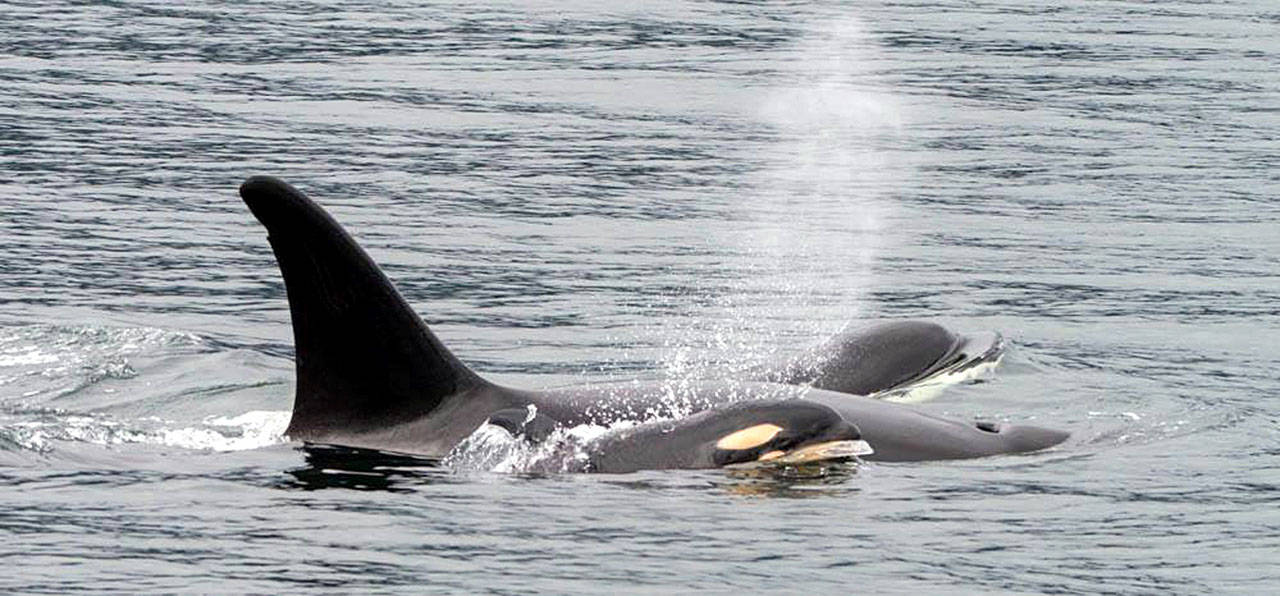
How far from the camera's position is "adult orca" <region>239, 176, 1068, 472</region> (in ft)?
44.3

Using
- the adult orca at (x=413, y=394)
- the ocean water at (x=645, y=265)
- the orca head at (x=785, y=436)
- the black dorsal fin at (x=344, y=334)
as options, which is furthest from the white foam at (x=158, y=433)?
→ the orca head at (x=785, y=436)

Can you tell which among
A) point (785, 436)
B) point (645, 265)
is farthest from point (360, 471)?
point (645, 265)

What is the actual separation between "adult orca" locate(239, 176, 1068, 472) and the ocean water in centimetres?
23

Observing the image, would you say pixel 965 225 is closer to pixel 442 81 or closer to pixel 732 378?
pixel 732 378

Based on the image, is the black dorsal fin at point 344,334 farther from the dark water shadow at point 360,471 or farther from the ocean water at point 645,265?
the ocean water at point 645,265

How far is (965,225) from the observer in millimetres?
23484

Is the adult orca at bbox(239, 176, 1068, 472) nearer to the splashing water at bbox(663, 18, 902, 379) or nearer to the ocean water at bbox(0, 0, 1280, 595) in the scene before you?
the ocean water at bbox(0, 0, 1280, 595)

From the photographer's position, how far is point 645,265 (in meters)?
21.2

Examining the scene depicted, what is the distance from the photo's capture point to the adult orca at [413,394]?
1350 centimetres

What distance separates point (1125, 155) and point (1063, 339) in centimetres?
915

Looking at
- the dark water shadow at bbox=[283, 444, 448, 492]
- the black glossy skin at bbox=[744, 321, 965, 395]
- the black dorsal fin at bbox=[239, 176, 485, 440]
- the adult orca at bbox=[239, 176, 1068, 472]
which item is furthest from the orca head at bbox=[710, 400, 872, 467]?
Result: the black glossy skin at bbox=[744, 321, 965, 395]

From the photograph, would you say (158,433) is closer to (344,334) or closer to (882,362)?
(344,334)

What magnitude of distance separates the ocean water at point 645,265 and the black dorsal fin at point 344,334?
1.10ft

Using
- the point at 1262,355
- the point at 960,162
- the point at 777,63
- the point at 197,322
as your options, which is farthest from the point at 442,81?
the point at 1262,355
